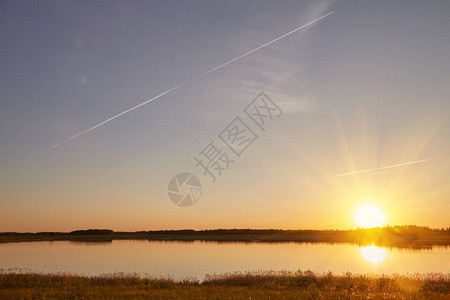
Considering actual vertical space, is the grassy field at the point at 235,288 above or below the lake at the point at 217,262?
above

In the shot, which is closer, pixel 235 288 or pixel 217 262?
pixel 235 288

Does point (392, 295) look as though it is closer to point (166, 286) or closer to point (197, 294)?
point (197, 294)

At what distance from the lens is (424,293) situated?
20.7m

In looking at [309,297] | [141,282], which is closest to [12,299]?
[141,282]

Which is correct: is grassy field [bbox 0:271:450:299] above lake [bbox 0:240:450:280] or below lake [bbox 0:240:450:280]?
above

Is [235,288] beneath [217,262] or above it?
above

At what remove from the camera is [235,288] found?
23203mm

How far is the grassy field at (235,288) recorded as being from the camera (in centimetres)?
1936

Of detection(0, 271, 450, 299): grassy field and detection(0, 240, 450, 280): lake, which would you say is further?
detection(0, 240, 450, 280): lake

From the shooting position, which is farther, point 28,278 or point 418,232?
point 418,232

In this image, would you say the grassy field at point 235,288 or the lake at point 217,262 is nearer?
the grassy field at point 235,288

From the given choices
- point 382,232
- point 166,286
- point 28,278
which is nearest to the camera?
point 166,286

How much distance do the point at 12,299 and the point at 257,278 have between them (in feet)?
52.7

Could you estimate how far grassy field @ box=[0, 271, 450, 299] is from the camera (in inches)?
762
